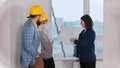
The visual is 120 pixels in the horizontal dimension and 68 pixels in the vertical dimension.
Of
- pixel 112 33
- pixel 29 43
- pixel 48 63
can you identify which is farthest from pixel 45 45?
pixel 112 33

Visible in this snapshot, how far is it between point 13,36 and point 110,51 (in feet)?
4.74

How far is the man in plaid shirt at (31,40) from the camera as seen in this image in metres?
1.68

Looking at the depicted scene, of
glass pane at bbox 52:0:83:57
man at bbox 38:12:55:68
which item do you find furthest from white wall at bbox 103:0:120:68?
glass pane at bbox 52:0:83:57

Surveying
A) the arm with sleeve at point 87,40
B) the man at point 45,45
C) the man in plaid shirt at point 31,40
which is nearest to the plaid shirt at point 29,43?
the man in plaid shirt at point 31,40

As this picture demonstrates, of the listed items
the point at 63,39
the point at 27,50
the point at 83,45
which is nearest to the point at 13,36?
the point at 27,50

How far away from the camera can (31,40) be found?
1692mm

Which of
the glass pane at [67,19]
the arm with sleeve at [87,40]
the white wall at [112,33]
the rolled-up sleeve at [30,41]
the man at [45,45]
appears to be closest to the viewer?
the white wall at [112,33]

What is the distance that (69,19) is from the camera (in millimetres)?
2742

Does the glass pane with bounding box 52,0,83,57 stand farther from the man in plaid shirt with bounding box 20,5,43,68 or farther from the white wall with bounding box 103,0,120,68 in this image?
the white wall with bounding box 103,0,120,68

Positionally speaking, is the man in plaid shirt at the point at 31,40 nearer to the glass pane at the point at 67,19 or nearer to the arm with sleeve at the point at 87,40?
the arm with sleeve at the point at 87,40

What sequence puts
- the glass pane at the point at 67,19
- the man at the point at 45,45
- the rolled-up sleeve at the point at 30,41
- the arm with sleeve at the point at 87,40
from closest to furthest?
1. the rolled-up sleeve at the point at 30,41
2. the man at the point at 45,45
3. the arm with sleeve at the point at 87,40
4. the glass pane at the point at 67,19

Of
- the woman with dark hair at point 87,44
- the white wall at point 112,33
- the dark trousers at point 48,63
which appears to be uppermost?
the white wall at point 112,33

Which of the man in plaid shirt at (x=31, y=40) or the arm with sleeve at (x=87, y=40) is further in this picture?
the arm with sleeve at (x=87, y=40)

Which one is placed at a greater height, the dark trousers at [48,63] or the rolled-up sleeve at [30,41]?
the rolled-up sleeve at [30,41]
